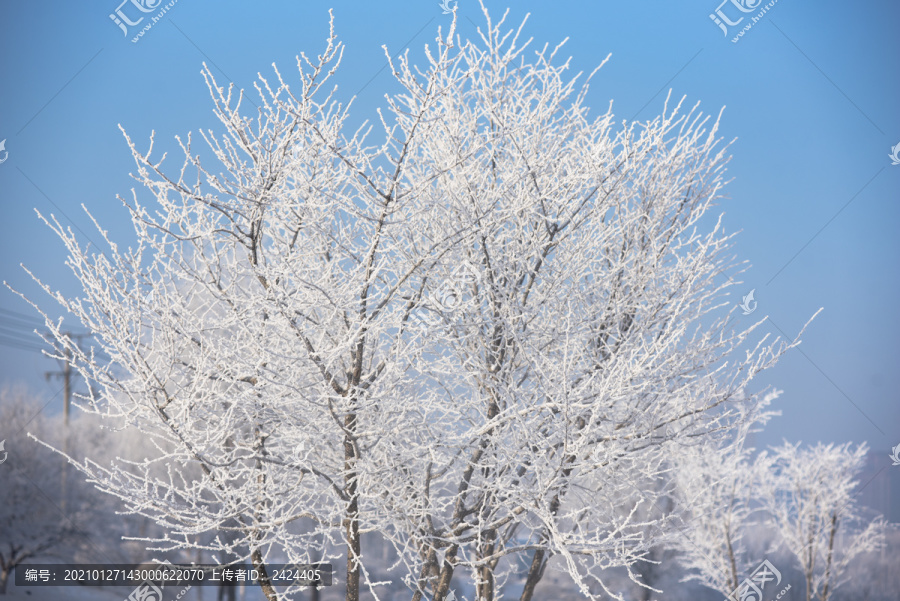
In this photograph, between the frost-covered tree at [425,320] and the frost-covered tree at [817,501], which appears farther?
the frost-covered tree at [817,501]

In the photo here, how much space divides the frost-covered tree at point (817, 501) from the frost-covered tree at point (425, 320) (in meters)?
8.91

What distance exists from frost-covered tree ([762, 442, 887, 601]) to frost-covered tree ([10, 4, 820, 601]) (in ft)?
29.2

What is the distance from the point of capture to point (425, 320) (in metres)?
3.80

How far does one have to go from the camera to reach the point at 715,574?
12109 mm

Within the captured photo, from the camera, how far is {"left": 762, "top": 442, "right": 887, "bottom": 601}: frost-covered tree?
12352 millimetres

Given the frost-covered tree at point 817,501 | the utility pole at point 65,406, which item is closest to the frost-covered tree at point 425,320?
the frost-covered tree at point 817,501

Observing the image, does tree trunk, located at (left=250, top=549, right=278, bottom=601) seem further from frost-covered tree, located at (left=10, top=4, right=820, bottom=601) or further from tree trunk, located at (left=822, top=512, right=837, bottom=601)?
tree trunk, located at (left=822, top=512, right=837, bottom=601)

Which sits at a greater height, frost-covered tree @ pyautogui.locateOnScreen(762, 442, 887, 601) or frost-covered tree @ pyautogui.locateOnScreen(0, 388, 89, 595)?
frost-covered tree @ pyautogui.locateOnScreen(0, 388, 89, 595)

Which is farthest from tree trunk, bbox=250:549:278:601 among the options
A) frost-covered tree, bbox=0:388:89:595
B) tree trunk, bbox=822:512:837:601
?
frost-covered tree, bbox=0:388:89:595

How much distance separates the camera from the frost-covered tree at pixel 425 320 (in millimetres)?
3648

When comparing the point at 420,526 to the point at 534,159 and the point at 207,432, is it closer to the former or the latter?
the point at 207,432

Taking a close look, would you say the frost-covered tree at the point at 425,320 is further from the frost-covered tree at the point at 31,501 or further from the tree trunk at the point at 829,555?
the frost-covered tree at the point at 31,501

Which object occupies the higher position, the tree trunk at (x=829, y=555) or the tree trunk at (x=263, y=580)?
the tree trunk at (x=263, y=580)

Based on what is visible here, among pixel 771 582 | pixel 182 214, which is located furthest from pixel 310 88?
pixel 771 582
